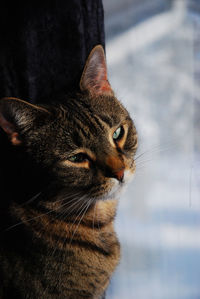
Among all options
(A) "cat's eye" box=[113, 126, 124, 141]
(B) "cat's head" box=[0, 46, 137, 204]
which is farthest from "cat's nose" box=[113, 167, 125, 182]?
(A) "cat's eye" box=[113, 126, 124, 141]

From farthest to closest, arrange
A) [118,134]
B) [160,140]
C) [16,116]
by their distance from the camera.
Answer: [160,140] < [118,134] < [16,116]

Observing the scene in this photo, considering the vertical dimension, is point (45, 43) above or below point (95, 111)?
above

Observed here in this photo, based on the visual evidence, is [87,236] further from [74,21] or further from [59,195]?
[74,21]

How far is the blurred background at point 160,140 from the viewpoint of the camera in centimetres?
122

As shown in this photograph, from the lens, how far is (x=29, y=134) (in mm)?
945

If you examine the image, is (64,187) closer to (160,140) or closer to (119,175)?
(119,175)

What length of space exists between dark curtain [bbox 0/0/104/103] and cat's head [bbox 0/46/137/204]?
13cm

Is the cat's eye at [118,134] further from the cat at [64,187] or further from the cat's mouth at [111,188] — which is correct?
the cat's mouth at [111,188]

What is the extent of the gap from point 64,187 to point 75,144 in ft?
0.41

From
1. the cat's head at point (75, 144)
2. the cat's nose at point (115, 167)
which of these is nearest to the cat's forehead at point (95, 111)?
the cat's head at point (75, 144)

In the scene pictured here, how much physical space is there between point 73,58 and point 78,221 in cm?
51

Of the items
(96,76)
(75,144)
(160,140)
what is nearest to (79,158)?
(75,144)

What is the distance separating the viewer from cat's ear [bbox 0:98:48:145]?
33.8 inches

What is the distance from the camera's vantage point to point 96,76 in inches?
40.8
